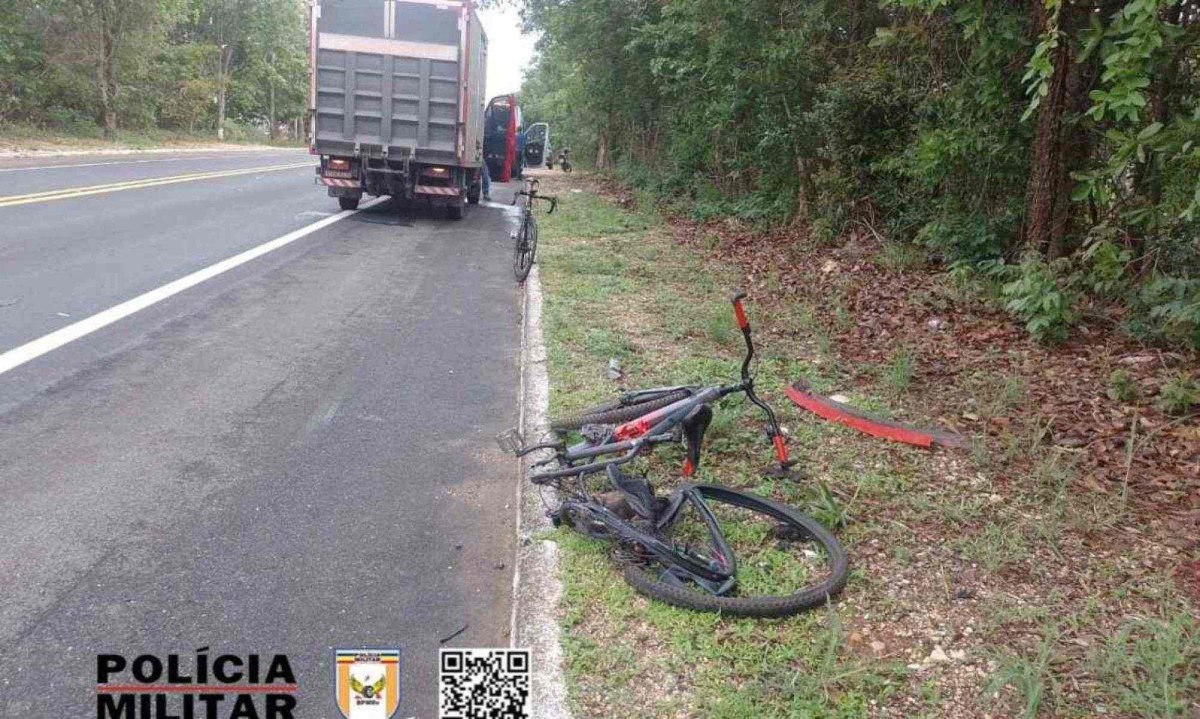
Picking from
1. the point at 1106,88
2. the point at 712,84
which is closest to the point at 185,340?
the point at 1106,88

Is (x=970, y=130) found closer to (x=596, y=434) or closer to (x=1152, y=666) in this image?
(x=596, y=434)

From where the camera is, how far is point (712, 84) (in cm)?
1359

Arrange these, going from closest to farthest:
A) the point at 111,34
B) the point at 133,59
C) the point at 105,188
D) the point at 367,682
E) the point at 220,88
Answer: the point at 367,682 < the point at 105,188 < the point at 111,34 < the point at 133,59 < the point at 220,88

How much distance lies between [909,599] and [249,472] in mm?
3367

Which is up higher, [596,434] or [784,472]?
[596,434]

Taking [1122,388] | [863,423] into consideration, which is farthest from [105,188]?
[1122,388]

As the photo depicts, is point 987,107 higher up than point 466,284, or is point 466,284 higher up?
point 987,107

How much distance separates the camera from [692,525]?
4.19m

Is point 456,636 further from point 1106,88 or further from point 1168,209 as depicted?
point 1106,88

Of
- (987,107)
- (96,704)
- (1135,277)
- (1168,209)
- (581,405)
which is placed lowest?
(96,704)

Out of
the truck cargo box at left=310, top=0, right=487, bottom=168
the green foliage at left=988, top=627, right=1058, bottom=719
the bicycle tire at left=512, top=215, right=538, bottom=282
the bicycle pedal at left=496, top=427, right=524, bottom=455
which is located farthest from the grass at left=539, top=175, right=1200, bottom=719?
the truck cargo box at left=310, top=0, right=487, bottom=168

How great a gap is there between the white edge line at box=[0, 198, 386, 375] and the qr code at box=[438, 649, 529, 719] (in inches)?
173

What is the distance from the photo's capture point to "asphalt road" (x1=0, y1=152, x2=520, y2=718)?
3312mm

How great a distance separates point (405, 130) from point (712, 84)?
Result: 200 inches
